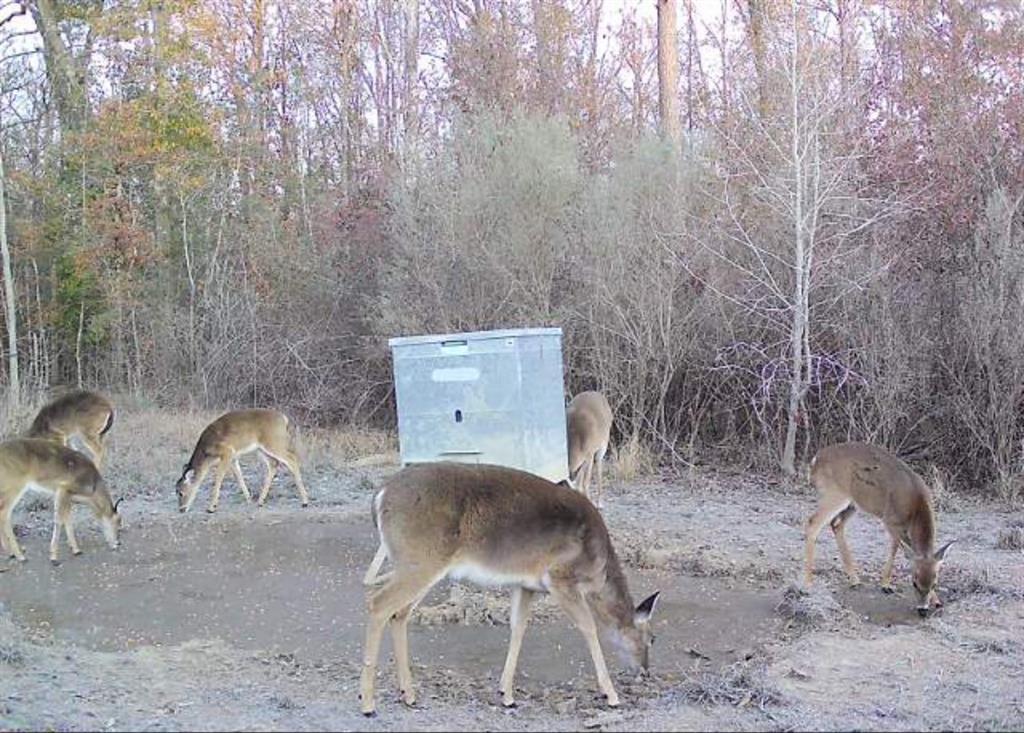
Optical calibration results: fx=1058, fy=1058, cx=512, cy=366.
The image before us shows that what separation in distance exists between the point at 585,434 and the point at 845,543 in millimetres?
3241

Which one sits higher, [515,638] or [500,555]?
[500,555]

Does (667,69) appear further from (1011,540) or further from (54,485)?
(54,485)

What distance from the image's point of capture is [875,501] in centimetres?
850

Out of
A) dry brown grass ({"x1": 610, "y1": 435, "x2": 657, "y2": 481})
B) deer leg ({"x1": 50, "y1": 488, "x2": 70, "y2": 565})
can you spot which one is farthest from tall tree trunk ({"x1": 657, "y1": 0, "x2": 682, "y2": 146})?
deer leg ({"x1": 50, "y1": 488, "x2": 70, "y2": 565})

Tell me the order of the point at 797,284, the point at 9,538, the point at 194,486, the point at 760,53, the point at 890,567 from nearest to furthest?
the point at 890,567 → the point at 9,538 → the point at 194,486 → the point at 797,284 → the point at 760,53

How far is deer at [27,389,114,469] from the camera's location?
12.8 metres

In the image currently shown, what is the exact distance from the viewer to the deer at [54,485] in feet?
32.2

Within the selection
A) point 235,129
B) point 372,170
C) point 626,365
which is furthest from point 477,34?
point 626,365

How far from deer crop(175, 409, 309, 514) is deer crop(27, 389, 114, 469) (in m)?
1.59

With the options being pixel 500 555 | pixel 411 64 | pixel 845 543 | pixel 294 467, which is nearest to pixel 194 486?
pixel 294 467

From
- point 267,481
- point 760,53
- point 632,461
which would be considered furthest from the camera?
point 760,53

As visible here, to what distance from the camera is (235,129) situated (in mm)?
25500

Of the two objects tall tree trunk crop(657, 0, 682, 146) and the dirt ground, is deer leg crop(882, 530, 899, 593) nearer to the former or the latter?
the dirt ground

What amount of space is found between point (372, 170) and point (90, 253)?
22.3 feet
